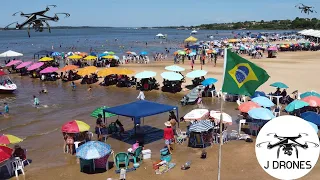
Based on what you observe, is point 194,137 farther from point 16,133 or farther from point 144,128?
point 16,133

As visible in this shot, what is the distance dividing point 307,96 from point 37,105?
1553 centimetres

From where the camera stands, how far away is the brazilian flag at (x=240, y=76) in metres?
7.05

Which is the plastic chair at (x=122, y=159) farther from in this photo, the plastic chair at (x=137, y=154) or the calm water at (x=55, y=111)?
the calm water at (x=55, y=111)

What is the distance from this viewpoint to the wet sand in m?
11.2

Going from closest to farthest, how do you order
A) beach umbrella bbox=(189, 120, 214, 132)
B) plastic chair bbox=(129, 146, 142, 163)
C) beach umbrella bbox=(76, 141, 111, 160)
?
beach umbrella bbox=(76, 141, 111, 160) < plastic chair bbox=(129, 146, 142, 163) < beach umbrella bbox=(189, 120, 214, 132)

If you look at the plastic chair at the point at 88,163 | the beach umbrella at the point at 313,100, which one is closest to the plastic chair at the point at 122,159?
the plastic chair at the point at 88,163

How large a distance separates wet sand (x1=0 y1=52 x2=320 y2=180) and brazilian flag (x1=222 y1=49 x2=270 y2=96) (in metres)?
4.29

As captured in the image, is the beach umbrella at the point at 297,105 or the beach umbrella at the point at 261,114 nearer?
the beach umbrella at the point at 261,114

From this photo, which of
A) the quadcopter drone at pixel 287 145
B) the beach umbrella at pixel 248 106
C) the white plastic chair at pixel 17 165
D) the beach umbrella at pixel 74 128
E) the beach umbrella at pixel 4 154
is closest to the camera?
the quadcopter drone at pixel 287 145

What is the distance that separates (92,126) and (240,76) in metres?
11.2

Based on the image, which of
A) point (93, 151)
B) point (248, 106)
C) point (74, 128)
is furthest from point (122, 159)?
point (248, 106)

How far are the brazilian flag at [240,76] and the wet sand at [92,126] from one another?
4289 mm

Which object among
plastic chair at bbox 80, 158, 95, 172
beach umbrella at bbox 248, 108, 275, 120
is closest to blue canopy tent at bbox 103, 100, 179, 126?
plastic chair at bbox 80, 158, 95, 172

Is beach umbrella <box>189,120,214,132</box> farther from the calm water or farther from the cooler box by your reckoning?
the calm water
